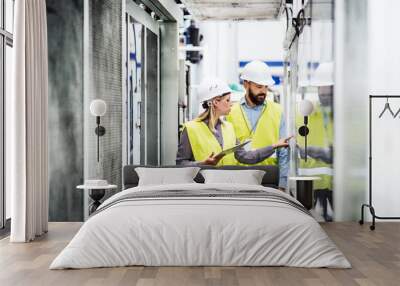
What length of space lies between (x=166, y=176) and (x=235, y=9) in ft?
7.07

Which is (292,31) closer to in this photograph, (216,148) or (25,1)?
(216,148)

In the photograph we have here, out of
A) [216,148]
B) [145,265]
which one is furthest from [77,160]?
[145,265]

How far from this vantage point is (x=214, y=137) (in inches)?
317

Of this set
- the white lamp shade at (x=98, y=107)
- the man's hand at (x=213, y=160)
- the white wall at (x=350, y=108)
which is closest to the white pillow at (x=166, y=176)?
the man's hand at (x=213, y=160)

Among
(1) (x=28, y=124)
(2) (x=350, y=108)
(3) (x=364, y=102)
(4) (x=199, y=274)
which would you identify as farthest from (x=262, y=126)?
(4) (x=199, y=274)

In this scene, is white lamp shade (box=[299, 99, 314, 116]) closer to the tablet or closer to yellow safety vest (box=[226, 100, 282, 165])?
yellow safety vest (box=[226, 100, 282, 165])

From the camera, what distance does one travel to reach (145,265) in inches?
202

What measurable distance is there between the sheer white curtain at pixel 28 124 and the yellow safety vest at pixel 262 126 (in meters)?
2.21

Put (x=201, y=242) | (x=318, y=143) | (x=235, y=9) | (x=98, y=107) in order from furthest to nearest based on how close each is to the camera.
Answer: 1. (x=235, y=9)
2. (x=318, y=143)
3. (x=98, y=107)
4. (x=201, y=242)

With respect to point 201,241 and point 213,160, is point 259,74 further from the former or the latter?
point 201,241

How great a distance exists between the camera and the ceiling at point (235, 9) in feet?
26.6

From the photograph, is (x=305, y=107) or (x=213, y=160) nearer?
(x=305, y=107)

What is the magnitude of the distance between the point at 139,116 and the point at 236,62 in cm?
136

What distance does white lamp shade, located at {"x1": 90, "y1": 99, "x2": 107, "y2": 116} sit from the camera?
7.55 metres
